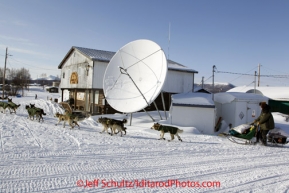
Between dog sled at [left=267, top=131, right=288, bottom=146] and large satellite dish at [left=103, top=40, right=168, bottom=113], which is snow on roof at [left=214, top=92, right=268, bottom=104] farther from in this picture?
large satellite dish at [left=103, top=40, right=168, bottom=113]

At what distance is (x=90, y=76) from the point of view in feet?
74.6

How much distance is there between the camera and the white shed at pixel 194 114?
583 inches

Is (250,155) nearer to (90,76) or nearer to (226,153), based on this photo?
(226,153)

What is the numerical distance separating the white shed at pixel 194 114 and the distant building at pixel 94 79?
27.3 ft

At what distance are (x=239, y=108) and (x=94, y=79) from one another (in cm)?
1303

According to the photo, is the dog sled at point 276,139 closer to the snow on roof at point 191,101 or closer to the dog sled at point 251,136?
the dog sled at point 251,136

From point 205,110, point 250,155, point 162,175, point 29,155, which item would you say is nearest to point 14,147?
point 29,155

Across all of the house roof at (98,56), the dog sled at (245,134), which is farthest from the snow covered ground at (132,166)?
the house roof at (98,56)

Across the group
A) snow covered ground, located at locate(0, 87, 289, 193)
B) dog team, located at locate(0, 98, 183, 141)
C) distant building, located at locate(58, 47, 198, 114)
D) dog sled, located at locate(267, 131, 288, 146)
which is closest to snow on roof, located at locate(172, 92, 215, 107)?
dog team, located at locate(0, 98, 183, 141)

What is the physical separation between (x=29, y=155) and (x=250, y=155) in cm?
733

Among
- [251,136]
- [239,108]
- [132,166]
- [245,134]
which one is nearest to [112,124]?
[132,166]

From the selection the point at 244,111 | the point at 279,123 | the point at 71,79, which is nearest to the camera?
the point at 244,111

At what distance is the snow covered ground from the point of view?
498 centimetres

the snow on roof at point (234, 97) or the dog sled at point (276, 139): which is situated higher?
the snow on roof at point (234, 97)
